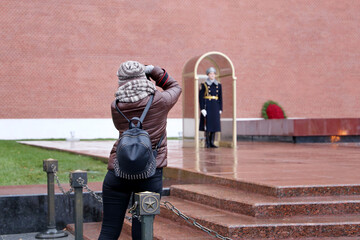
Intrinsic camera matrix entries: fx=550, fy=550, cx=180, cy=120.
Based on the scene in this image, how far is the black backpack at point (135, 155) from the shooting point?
10.0 ft

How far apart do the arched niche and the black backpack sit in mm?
8156

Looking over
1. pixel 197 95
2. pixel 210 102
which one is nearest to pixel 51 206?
pixel 210 102

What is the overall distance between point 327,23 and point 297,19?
1406 millimetres

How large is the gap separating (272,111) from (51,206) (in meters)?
16.7

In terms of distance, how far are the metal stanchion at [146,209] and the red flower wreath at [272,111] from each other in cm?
1868

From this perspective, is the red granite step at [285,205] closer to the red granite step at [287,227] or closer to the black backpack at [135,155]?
the red granite step at [287,227]

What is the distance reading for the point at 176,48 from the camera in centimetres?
2062

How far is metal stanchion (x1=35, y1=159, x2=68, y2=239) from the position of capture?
5344 millimetres

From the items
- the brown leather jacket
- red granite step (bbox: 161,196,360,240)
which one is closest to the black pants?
the brown leather jacket

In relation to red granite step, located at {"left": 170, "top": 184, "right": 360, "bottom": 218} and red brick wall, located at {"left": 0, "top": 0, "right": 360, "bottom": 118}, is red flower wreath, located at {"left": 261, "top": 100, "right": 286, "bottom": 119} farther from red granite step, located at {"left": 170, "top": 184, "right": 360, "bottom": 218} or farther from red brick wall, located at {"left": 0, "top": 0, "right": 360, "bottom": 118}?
red granite step, located at {"left": 170, "top": 184, "right": 360, "bottom": 218}

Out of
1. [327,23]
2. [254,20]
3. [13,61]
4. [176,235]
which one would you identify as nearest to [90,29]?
[13,61]

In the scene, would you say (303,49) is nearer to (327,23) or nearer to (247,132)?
(327,23)

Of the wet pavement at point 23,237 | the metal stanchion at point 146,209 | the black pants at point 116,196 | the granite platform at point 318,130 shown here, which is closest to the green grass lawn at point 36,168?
the wet pavement at point 23,237

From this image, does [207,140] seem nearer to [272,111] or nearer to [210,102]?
[210,102]
